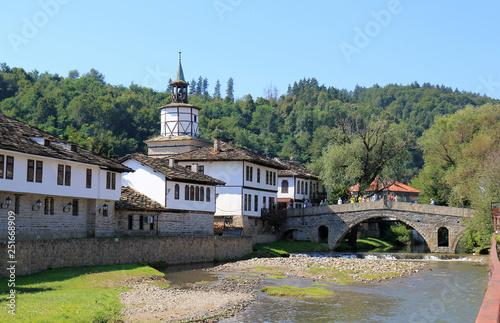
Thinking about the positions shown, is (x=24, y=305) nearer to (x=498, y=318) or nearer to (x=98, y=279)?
(x=98, y=279)

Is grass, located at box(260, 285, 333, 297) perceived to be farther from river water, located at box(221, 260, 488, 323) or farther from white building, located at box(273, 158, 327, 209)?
white building, located at box(273, 158, 327, 209)

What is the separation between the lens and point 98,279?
24.8 meters

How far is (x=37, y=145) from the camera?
91.0 ft

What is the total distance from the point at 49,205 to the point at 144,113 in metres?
84.6

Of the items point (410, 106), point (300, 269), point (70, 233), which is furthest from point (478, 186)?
point (410, 106)

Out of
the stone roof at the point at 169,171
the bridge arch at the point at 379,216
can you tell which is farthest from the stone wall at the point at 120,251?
the bridge arch at the point at 379,216

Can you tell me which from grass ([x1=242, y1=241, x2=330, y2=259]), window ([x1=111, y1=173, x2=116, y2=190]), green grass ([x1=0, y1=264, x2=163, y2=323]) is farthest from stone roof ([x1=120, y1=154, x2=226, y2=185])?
green grass ([x1=0, y1=264, x2=163, y2=323])

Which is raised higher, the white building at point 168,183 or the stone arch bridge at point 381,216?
the white building at point 168,183

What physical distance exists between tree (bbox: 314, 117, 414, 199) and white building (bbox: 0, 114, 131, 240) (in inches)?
1126

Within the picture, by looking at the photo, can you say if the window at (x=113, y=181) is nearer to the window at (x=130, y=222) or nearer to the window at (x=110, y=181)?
the window at (x=110, y=181)

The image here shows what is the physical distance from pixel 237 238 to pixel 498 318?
34788 millimetres

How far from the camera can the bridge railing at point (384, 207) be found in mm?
49016

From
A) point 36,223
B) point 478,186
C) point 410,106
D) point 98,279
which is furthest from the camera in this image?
point 410,106

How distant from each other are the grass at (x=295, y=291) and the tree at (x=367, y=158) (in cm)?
3031
